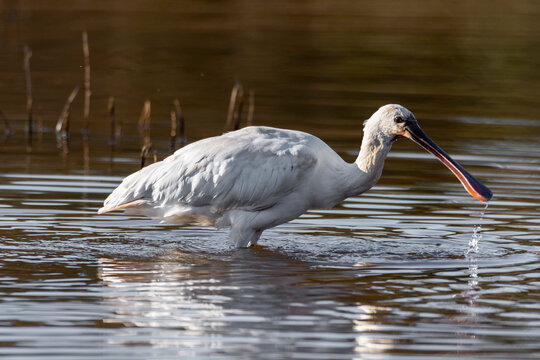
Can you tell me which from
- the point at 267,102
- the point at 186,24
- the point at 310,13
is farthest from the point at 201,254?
the point at 310,13

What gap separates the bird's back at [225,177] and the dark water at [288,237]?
443mm

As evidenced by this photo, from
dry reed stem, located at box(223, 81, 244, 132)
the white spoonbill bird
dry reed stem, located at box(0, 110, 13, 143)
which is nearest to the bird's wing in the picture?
the white spoonbill bird

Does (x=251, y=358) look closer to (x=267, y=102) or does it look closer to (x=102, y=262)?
(x=102, y=262)

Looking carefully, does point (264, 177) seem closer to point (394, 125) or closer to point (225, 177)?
point (225, 177)

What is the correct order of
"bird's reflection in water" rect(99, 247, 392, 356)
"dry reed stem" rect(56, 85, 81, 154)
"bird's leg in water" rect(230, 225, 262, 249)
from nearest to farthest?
"bird's reflection in water" rect(99, 247, 392, 356)
"bird's leg in water" rect(230, 225, 262, 249)
"dry reed stem" rect(56, 85, 81, 154)

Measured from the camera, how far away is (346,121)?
1933cm

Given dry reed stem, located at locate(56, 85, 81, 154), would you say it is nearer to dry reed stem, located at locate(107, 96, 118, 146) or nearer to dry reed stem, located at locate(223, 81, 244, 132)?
dry reed stem, located at locate(107, 96, 118, 146)

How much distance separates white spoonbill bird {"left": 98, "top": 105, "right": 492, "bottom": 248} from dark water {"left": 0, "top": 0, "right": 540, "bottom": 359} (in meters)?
0.42

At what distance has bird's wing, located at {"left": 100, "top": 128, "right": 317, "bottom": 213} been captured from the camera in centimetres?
1041

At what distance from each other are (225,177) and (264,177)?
367 millimetres

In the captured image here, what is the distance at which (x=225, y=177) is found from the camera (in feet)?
34.6

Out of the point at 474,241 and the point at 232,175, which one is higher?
the point at 232,175

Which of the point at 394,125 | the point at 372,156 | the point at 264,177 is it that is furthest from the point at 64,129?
the point at 394,125

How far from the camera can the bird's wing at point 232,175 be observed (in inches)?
410
